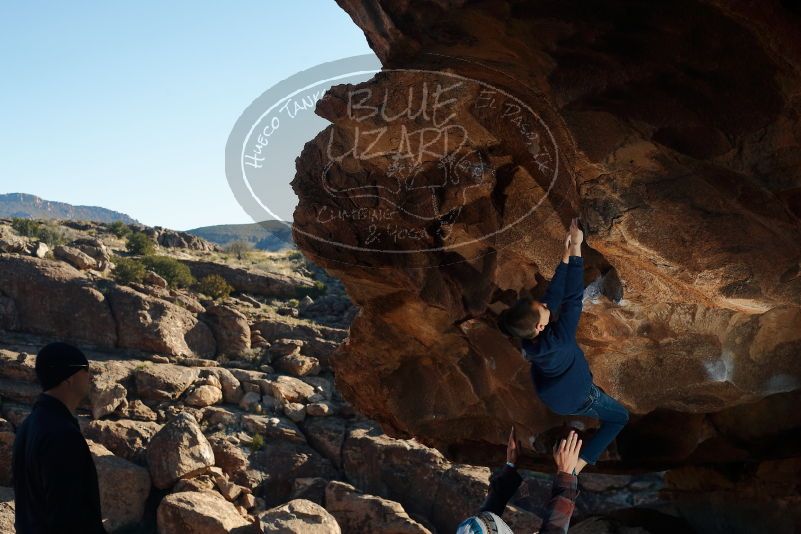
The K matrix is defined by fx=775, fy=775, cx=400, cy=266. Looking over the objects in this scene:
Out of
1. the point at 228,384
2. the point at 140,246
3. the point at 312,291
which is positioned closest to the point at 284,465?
the point at 228,384

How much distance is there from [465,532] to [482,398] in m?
6.24

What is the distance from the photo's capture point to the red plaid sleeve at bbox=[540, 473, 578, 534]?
499 centimetres

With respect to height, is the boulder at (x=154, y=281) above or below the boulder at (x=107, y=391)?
above

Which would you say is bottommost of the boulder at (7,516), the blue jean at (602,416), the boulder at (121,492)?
the boulder at (7,516)

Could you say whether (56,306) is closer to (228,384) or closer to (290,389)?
(228,384)

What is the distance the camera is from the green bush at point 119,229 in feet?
135

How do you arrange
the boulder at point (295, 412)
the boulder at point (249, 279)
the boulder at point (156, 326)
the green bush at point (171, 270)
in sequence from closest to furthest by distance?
the boulder at point (295, 412) < the boulder at point (156, 326) < the green bush at point (171, 270) < the boulder at point (249, 279)

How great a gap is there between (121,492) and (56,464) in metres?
16.5

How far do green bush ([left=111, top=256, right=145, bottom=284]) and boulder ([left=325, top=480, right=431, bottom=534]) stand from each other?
40.3 feet

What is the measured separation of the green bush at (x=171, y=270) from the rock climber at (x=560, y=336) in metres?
27.9

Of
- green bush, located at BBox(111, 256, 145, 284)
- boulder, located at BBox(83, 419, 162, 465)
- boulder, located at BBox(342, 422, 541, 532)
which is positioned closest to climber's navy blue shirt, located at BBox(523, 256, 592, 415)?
boulder, located at BBox(342, 422, 541, 532)

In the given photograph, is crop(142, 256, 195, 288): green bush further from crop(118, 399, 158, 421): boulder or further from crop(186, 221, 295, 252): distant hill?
crop(186, 221, 295, 252): distant hill

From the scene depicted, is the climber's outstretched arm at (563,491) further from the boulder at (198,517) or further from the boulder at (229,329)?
the boulder at (229,329)

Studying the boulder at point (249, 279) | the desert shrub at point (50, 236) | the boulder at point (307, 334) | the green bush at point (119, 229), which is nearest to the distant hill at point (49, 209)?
the green bush at point (119, 229)
